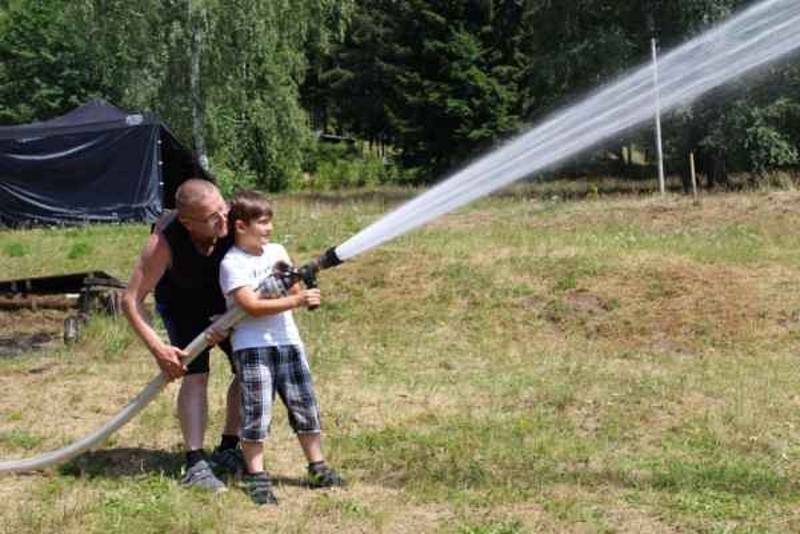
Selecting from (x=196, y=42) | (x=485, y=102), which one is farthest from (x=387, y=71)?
(x=196, y=42)

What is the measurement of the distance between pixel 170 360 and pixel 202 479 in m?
0.58

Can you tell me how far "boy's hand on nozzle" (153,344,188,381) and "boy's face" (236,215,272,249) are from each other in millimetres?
569

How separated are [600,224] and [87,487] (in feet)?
35.0

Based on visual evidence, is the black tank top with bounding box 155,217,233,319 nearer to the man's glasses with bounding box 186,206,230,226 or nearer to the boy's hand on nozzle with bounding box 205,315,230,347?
the man's glasses with bounding box 186,206,230,226

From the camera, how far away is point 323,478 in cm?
495

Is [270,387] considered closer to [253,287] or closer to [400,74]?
[253,287]

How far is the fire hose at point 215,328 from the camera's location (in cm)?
468

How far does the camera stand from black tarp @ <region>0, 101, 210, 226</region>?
2031cm

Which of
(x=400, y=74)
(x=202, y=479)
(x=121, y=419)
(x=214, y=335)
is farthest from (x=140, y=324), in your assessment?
(x=400, y=74)

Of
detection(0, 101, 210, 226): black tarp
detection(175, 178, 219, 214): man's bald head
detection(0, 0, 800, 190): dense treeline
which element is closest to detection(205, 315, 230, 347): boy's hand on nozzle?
detection(175, 178, 219, 214): man's bald head

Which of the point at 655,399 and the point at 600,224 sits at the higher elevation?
the point at 600,224

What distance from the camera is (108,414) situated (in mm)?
6531

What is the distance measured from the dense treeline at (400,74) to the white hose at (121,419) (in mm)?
21386

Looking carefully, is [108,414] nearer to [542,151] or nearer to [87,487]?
[87,487]
